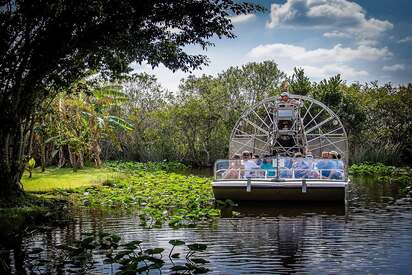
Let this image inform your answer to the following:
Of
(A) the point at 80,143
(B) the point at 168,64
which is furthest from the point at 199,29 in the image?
(A) the point at 80,143

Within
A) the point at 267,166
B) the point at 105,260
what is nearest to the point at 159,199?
the point at 267,166

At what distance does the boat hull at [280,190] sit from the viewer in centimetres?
1841

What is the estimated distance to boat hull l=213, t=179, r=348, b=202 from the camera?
60.4 feet

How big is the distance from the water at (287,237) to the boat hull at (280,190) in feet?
1.07

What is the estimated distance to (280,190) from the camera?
1862cm

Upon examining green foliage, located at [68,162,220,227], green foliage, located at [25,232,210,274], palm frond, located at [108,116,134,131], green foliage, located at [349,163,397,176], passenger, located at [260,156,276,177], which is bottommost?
green foliage, located at [25,232,210,274]

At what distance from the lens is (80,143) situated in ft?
95.1

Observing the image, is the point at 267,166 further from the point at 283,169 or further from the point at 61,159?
the point at 61,159

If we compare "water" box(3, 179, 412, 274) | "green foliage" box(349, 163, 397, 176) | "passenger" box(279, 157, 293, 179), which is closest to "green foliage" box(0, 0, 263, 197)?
"water" box(3, 179, 412, 274)

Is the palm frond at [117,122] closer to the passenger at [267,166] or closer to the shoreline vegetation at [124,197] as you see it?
the shoreline vegetation at [124,197]

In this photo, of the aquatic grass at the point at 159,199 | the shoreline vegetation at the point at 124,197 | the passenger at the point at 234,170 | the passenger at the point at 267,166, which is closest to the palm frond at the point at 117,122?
the shoreline vegetation at the point at 124,197

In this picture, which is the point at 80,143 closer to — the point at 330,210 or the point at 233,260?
the point at 330,210

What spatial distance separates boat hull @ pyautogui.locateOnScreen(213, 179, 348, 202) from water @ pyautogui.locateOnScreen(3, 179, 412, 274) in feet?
1.07

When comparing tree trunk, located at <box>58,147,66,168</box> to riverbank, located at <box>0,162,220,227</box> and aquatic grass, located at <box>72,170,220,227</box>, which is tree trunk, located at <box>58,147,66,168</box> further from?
aquatic grass, located at <box>72,170,220,227</box>
